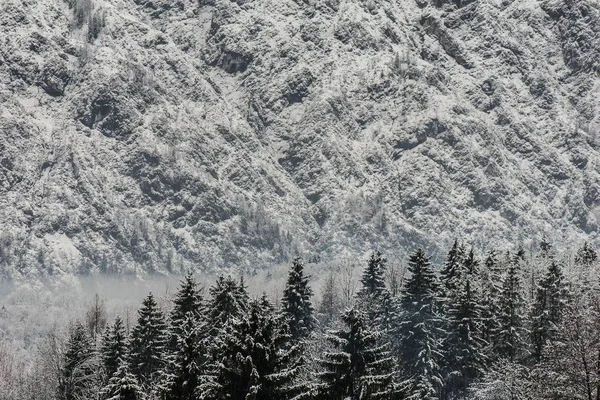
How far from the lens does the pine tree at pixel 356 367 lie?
37.7 meters

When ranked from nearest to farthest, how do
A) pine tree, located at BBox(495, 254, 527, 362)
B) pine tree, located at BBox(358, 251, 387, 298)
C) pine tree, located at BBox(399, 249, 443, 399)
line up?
1. pine tree, located at BBox(399, 249, 443, 399)
2. pine tree, located at BBox(495, 254, 527, 362)
3. pine tree, located at BBox(358, 251, 387, 298)

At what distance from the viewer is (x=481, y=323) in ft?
227

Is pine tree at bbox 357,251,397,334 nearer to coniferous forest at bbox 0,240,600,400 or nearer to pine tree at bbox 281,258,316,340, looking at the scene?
coniferous forest at bbox 0,240,600,400

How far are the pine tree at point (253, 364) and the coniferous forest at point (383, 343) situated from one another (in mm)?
56

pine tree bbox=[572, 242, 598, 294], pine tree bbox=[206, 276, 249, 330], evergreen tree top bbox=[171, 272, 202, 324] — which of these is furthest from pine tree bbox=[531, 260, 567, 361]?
evergreen tree top bbox=[171, 272, 202, 324]

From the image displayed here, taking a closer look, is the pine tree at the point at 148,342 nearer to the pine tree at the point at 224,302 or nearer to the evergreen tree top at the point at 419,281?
the pine tree at the point at 224,302

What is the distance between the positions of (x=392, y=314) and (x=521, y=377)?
68.0ft

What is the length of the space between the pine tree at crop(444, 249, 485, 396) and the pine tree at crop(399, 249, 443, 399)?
1.16m

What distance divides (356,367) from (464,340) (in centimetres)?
3203

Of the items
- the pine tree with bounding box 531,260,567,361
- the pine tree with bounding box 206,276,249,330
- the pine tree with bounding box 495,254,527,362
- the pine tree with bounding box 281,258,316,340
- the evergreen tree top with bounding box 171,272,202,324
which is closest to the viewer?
the pine tree with bounding box 206,276,249,330

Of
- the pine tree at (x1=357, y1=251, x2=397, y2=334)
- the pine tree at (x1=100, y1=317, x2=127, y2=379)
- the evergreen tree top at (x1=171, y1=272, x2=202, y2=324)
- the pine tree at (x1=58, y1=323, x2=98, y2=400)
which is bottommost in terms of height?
the pine tree at (x1=58, y1=323, x2=98, y2=400)

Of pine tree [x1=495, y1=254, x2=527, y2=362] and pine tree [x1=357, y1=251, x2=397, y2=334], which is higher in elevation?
pine tree [x1=495, y1=254, x2=527, y2=362]

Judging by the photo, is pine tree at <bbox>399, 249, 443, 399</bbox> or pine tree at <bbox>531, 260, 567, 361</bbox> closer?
pine tree at <bbox>399, 249, 443, 399</bbox>

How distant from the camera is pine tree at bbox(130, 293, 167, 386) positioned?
65.8 metres
